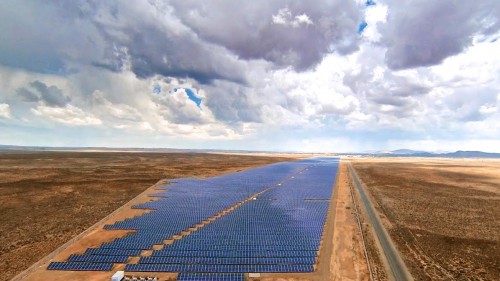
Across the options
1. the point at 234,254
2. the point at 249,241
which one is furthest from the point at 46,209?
the point at 234,254

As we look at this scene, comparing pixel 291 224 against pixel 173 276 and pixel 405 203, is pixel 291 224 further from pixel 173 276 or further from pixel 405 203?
pixel 405 203

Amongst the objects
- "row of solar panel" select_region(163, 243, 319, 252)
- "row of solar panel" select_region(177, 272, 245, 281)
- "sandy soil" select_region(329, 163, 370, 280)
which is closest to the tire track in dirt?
"sandy soil" select_region(329, 163, 370, 280)

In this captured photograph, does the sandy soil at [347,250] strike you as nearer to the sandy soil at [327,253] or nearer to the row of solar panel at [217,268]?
the sandy soil at [327,253]

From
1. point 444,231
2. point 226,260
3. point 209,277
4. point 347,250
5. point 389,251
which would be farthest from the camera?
point 444,231

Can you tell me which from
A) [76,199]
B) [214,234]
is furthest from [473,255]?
[76,199]

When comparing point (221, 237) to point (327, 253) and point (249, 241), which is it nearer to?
point (249, 241)

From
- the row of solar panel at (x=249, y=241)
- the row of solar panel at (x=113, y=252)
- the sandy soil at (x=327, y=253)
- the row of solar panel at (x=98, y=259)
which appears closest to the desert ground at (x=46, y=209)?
the sandy soil at (x=327, y=253)

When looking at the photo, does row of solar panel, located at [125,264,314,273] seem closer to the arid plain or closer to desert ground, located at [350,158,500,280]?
the arid plain
